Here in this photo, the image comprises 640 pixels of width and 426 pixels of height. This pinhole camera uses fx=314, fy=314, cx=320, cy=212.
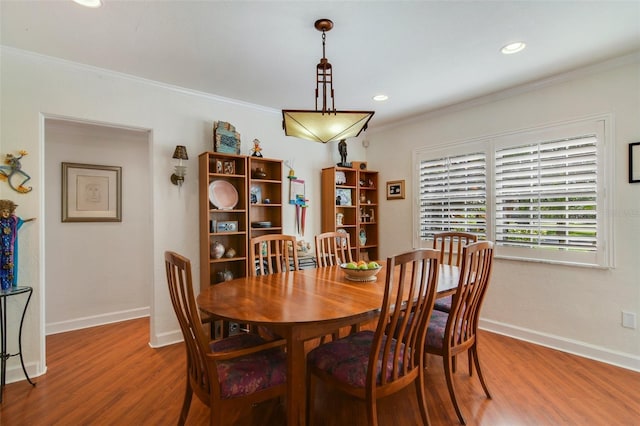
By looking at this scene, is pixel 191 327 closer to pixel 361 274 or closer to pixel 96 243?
pixel 361 274

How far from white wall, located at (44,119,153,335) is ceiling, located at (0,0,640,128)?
1.08m

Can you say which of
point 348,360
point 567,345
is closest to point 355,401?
point 348,360

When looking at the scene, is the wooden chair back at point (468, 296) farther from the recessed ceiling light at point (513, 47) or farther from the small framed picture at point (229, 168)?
the small framed picture at point (229, 168)

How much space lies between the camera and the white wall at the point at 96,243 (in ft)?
11.5

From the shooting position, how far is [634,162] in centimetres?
256

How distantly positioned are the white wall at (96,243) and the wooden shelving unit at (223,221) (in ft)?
2.03

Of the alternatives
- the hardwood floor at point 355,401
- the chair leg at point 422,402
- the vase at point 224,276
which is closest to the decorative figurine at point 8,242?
the hardwood floor at point 355,401

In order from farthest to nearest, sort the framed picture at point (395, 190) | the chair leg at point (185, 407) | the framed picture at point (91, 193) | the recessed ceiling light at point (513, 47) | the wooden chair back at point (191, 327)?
the framed picture at point (395, 190)
the framed picture at point (91, 193)
the recessed ceiling light at point (513, 47)
the chair leg at point (185, 407)
the wooden chair back at point (191, 327)

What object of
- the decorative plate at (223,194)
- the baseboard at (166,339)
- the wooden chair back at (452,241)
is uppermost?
the decorative plate at (223,194)

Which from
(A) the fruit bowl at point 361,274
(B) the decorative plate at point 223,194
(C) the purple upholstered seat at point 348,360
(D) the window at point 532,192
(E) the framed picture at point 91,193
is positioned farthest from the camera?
(E) the framed picture at point 91,193

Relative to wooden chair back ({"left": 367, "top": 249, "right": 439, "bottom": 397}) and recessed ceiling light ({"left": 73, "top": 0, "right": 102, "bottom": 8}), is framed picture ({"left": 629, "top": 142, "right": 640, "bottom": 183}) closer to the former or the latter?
wooden chair back ({"left": 367, "top": 249, "right": 439, "bottom": 397})

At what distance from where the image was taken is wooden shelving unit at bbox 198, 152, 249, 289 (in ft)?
10.4

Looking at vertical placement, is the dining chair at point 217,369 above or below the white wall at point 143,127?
below

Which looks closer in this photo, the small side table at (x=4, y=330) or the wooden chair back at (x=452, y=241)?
the small side table at (x=4, y=330)
